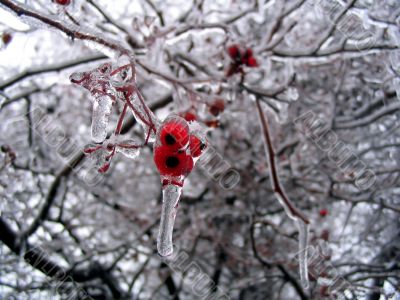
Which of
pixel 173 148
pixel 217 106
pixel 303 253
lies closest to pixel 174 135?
pixel 173 148

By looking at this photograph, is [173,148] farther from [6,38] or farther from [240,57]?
[6,38]

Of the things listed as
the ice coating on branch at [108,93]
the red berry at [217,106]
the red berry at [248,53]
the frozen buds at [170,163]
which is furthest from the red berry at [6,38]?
the frozen buds at [170,163]

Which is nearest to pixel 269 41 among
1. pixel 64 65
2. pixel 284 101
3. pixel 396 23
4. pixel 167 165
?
pixel 284 101

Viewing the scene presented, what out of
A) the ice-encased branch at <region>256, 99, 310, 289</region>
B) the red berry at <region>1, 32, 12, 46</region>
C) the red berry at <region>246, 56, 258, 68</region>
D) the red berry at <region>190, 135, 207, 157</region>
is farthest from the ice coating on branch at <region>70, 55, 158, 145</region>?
the red berry at <region>1, 32, 12, 46</region>

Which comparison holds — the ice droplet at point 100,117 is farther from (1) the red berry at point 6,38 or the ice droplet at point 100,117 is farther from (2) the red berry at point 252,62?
(1) the red berry at point 6,38

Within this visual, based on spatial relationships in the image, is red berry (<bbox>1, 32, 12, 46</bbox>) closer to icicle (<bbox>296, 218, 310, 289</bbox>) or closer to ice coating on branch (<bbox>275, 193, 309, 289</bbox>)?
ice coating on branch (<bbox>275, 193, 309, 289</bbox>)
